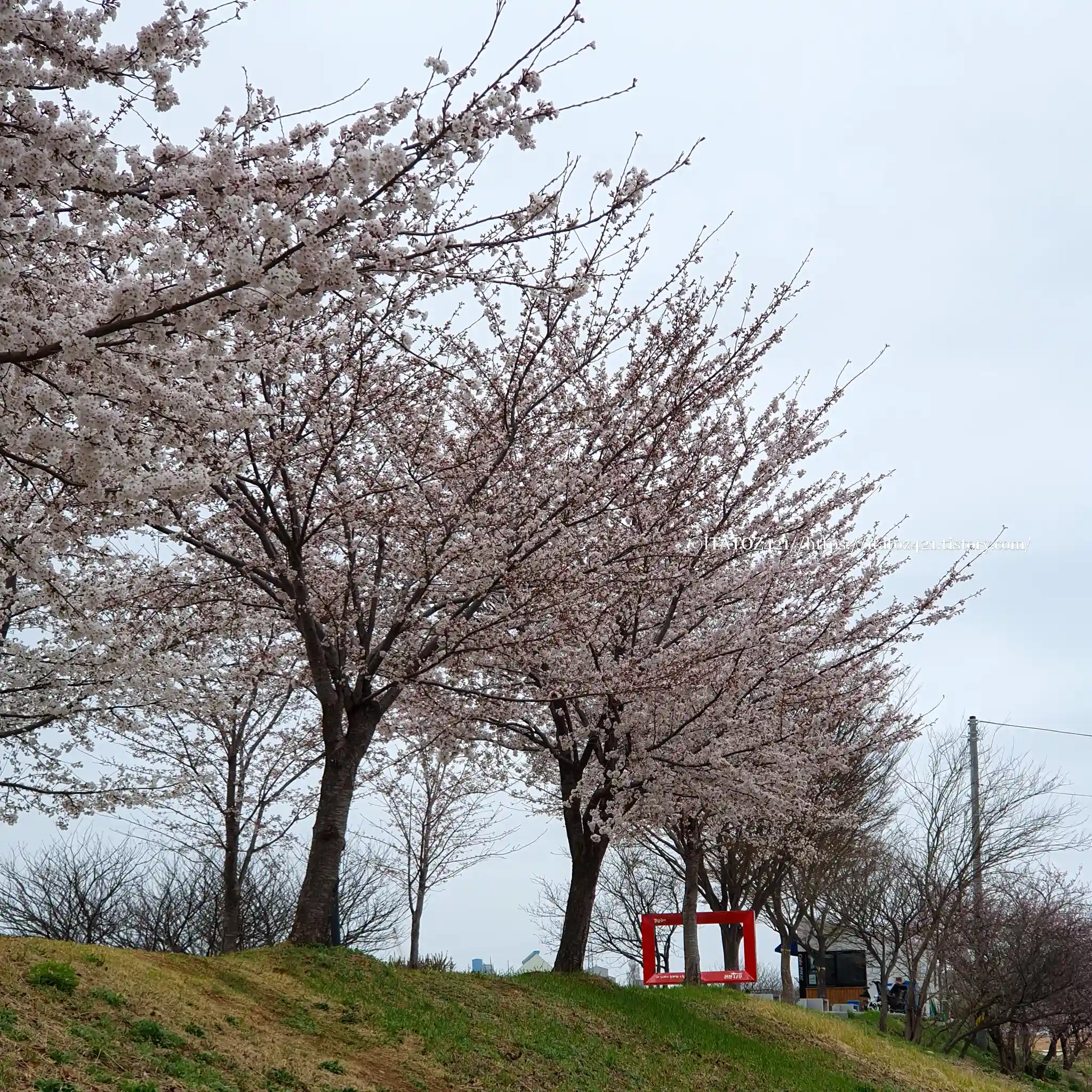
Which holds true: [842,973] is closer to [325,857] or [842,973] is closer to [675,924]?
[675,924]

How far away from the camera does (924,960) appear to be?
103 feet

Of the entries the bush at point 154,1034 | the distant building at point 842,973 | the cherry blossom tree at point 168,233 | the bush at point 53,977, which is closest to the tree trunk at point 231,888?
the bush at point 53,977

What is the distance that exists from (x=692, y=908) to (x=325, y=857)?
11.4 meters

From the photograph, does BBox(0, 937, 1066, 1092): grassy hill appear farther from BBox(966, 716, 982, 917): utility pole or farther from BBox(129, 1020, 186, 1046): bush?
BBox(966, 716, 982, 917): utility pole

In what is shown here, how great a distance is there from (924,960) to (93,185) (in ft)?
106

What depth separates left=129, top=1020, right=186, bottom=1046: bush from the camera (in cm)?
734

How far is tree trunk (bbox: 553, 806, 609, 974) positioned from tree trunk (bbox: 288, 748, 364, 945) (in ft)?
15.6

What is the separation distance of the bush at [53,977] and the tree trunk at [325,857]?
3.78 m

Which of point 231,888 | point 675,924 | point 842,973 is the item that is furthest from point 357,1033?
point 842,973

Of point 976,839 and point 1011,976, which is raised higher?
point 976,839

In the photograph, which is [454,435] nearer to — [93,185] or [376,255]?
[376,255]

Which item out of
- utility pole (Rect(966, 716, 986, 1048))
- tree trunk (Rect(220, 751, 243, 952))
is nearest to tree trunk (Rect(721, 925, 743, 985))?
utility pole (Rect(966, 716, 986, 1048))

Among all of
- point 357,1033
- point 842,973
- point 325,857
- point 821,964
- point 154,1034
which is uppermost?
point 325,857

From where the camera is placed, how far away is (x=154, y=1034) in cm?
742
